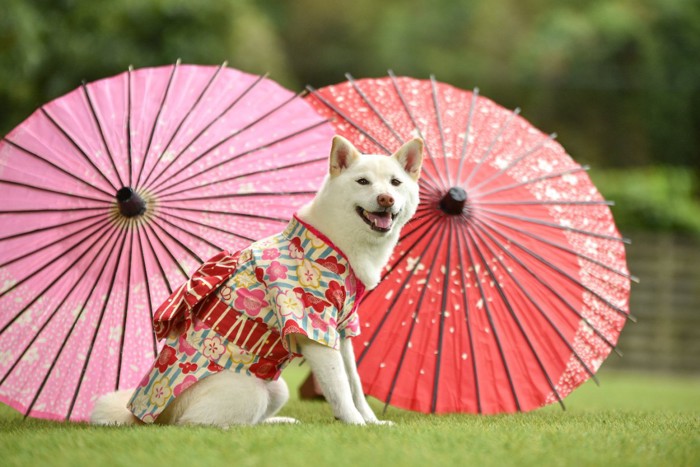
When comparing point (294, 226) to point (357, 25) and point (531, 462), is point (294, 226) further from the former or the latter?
point (357, 25)

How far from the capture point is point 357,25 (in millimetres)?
21484

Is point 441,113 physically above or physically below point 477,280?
above

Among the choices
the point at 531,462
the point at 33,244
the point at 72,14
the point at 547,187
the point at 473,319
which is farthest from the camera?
the point at 72,14

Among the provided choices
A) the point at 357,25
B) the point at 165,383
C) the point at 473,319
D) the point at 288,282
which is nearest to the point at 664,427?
the point at 473,319

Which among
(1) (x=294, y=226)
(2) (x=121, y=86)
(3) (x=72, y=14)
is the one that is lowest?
(1) (x=294, y=226)

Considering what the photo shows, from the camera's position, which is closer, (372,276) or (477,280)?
(372,276)

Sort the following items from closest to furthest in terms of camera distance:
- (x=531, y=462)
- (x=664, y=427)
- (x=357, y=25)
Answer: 1. (x=531, y=462)
2. (x=664, y=427)
3. (x=357, y=25)

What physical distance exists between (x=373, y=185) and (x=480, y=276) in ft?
3.32

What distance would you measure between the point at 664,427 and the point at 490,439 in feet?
3.28

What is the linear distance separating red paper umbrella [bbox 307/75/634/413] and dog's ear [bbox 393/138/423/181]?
509mm

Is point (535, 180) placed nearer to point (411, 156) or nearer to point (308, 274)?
point (411, 156)

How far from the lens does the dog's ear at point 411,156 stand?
11.2ft

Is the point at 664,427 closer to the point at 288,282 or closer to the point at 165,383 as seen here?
the point at 288,282

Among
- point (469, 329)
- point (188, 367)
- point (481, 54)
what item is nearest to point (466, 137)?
point (469, 329)
